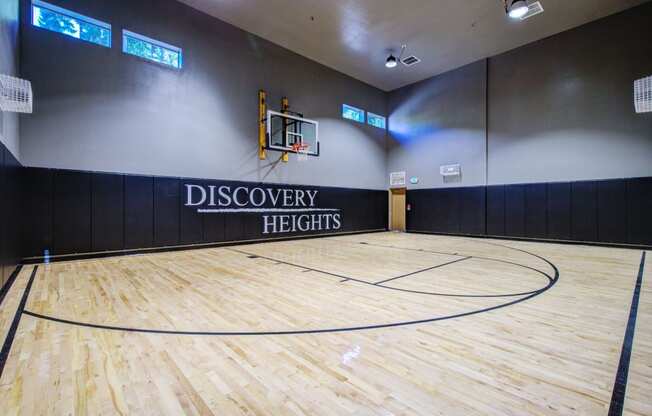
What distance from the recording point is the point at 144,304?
10.1ft

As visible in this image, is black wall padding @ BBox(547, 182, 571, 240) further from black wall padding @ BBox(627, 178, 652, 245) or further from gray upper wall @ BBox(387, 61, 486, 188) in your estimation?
gray upper wall @ BBox(387, 61, 486, 188)

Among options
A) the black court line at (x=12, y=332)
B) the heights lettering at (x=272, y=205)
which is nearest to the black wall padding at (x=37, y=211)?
the black court line at (x=12, y=332)

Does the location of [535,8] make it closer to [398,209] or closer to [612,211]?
[612,211]

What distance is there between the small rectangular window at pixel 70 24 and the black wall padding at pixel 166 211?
2887mm

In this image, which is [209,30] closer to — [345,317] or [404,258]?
[404,258]

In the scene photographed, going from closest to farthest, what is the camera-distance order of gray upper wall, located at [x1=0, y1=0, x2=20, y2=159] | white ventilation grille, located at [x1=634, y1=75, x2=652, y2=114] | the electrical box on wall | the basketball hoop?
gray upper wall, located at [x1=0, y1=0, x2=20, y2=159] → white ventilation grille, located at [x1=634, y1=75, x2=652, y2=114] → the basketball hoop → the electrical box on wall

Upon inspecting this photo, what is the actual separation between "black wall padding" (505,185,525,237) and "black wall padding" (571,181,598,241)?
1.16 meters

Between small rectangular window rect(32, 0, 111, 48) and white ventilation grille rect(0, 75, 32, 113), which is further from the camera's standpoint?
small rectangular window rect(32, 0, 111, 48)

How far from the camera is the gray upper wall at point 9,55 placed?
3803 mm

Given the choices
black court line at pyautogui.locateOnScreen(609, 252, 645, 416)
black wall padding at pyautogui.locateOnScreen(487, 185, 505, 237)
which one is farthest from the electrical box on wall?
black court line at pyautogui.locateOnScreen(609, 252, 645, 416)

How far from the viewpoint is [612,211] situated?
7562mm

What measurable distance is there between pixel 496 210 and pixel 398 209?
11.9 feet

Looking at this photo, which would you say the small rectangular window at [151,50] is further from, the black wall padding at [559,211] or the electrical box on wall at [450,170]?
the black wall padding at [559,211]

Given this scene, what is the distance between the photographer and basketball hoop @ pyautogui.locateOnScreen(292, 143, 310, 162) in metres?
8.94
